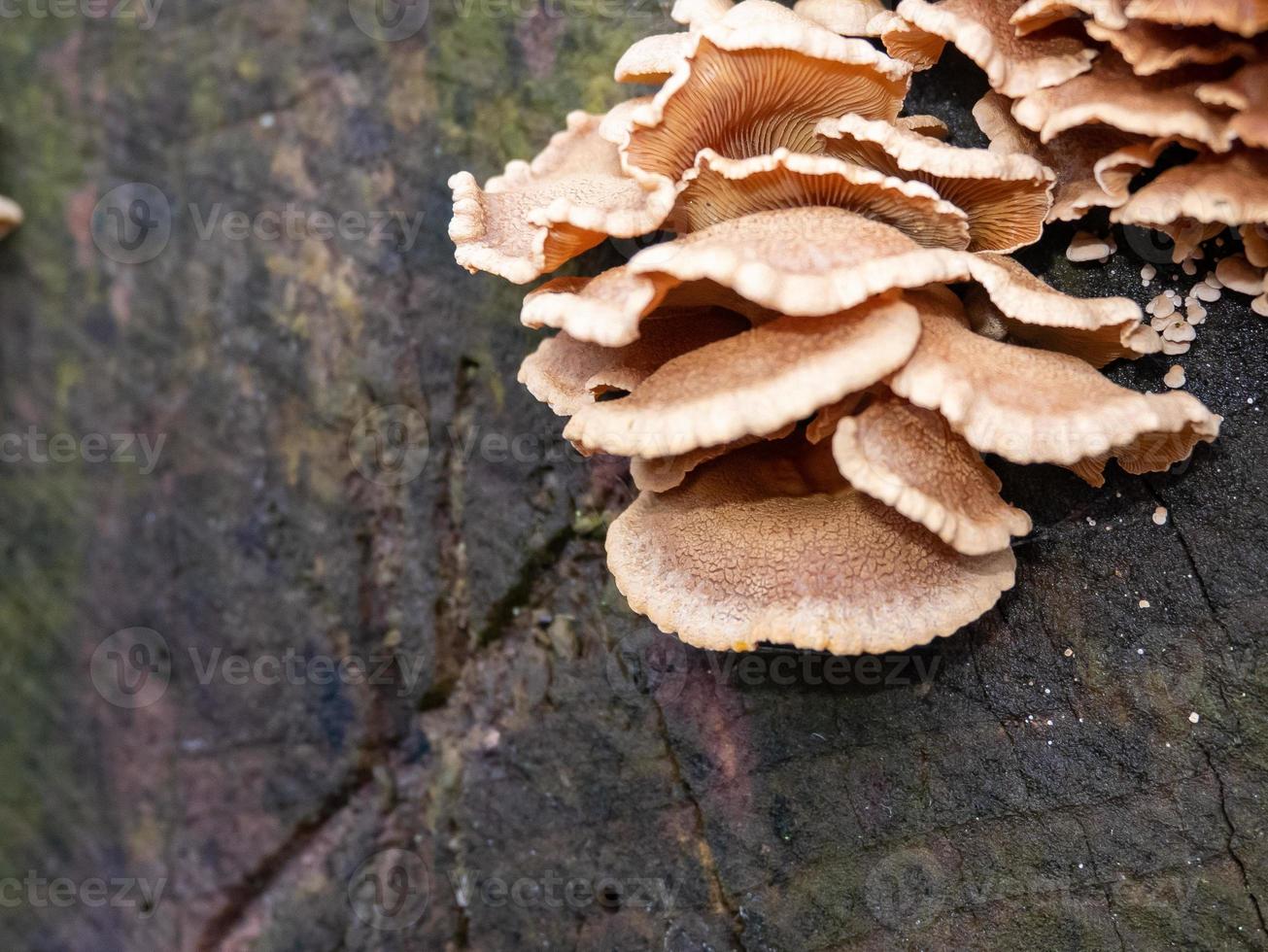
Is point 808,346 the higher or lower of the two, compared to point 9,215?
higher

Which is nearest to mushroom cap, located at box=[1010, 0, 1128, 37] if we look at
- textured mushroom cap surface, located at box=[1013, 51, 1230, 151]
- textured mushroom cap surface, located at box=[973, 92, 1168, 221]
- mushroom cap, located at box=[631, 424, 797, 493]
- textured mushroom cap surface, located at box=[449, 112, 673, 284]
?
textured mushroom cap surface, located at box=[1013, 51, 1230, 151]

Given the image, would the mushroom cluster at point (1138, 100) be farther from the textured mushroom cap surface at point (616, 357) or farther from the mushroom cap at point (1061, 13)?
the textured mushroom cap surface at point (616, 357)

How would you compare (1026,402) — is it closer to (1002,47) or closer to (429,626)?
(1002,47)

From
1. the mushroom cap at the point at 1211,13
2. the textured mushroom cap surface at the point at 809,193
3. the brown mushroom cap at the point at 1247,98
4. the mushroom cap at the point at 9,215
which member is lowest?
the mushroom cap at the point at 9,215

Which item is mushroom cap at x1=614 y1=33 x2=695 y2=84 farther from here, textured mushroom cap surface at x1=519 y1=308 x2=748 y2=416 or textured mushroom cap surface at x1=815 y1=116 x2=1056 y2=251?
textured mushroom cap surface at x1=519 y1=308 x2=748 y2=416

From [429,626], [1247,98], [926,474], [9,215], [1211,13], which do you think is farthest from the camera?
[9,215]

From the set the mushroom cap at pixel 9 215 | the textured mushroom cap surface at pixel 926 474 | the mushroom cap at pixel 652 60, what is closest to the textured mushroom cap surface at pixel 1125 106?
the textured mushroom cap surface at pixel 926 474

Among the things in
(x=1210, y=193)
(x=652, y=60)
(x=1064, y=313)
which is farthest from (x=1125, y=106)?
(x=652, y=60)
